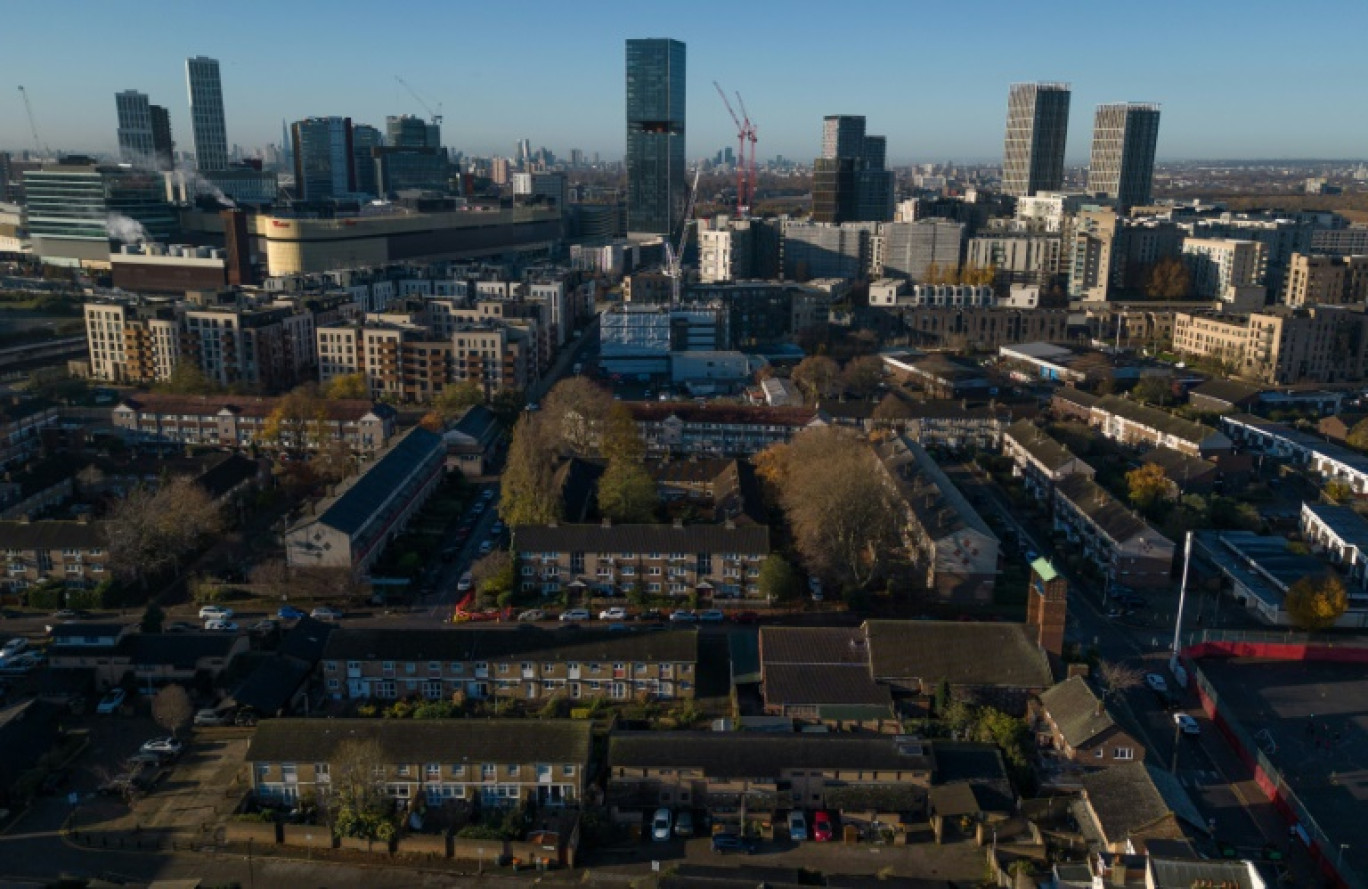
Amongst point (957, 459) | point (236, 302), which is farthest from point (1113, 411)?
point (236, 302)

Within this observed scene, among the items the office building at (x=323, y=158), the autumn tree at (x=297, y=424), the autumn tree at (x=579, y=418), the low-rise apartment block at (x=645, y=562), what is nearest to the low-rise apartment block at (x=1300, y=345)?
the autumn tree at (x=579, y=418)

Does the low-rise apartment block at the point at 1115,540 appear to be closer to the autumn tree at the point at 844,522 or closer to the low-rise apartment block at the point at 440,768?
the autumn tree at the point at 844,522

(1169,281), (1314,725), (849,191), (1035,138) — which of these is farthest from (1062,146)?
(1314,725)

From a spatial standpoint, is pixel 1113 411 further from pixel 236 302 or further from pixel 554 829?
pixel 236 302

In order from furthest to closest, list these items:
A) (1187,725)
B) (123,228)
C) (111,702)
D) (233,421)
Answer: (123,228)
(233,421)
(111,702)
(1187,725)

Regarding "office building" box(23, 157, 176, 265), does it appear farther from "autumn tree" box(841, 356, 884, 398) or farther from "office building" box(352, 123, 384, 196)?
"autumn tree" box(841, 356, 884, 398)

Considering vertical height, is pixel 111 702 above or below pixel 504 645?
below

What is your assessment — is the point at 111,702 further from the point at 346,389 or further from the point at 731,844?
the point at 346,389
